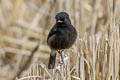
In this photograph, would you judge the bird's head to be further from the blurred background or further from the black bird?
the blurred background

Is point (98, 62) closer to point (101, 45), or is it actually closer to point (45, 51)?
point (101, 45)

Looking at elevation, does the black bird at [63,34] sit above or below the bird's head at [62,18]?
below

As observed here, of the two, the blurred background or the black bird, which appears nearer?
the black bird

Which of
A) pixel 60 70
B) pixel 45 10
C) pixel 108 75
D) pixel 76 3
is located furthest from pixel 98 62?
pixel 45 10

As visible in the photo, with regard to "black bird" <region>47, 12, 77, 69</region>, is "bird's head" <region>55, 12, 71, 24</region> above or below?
above

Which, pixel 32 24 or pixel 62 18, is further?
pixel 32 24

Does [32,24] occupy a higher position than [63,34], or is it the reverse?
[32,24]

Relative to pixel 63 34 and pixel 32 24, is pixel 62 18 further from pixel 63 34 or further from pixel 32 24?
pixel 32 24

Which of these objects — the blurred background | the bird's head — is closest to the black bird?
the bird's head

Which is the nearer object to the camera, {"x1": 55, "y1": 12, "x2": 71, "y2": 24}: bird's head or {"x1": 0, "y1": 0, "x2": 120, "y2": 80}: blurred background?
{"x1": 55, "y1": 12, "x2": 71, "y2": 24}: bird's head

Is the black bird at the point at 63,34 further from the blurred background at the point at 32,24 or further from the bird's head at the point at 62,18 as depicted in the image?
the blurred background at the point at 32,24

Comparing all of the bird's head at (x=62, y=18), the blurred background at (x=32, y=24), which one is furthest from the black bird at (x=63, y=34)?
the blurred background at (x=32, y=24)

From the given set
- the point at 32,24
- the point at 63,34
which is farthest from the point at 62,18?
the point at 32,24

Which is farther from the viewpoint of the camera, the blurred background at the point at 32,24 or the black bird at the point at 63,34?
the blurred background at the point at 32,24
